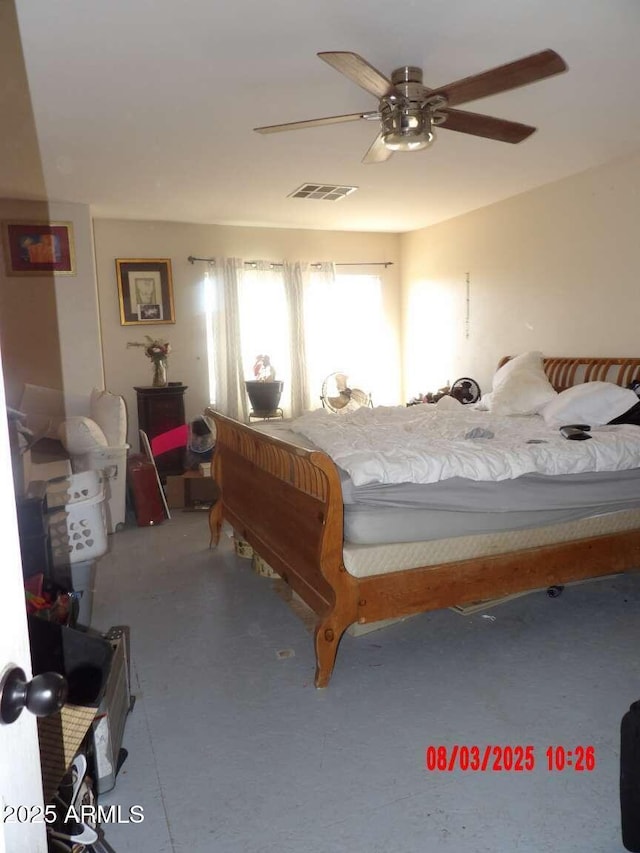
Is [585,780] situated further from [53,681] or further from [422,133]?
[422,133]

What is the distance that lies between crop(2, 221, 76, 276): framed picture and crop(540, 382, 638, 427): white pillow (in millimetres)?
4007

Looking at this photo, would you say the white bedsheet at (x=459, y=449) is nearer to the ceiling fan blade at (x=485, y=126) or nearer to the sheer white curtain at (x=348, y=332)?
the ceiling fan blade at (x=485, y=126)

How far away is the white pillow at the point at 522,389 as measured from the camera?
4129mm

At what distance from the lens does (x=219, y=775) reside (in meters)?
1.81

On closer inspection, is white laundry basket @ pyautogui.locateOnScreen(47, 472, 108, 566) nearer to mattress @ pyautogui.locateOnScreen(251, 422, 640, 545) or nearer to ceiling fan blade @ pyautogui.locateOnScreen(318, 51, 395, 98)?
mattress @ pyautogui.locateOnScreen(251, 422, 640, 545)

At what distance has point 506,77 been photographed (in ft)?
6.98

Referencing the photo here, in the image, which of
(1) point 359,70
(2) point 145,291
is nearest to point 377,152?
(1) point 359,70

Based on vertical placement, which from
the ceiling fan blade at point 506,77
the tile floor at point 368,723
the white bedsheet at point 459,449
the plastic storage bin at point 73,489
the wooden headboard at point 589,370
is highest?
the ceiling fan blade at point 506,77

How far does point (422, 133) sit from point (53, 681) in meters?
2.44

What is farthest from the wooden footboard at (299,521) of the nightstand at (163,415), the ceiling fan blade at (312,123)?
the nightstand at (163,415)

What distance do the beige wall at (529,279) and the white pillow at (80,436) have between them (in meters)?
3.52

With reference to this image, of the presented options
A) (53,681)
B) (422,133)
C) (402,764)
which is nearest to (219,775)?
(402,764)

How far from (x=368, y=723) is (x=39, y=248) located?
14.8 feet

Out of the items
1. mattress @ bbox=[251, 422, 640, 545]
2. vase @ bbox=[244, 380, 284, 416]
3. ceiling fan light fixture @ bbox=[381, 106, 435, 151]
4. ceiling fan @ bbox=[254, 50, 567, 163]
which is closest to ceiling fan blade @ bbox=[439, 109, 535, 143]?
ceiling fan @ bbox=[254, 50, 567, 163]
